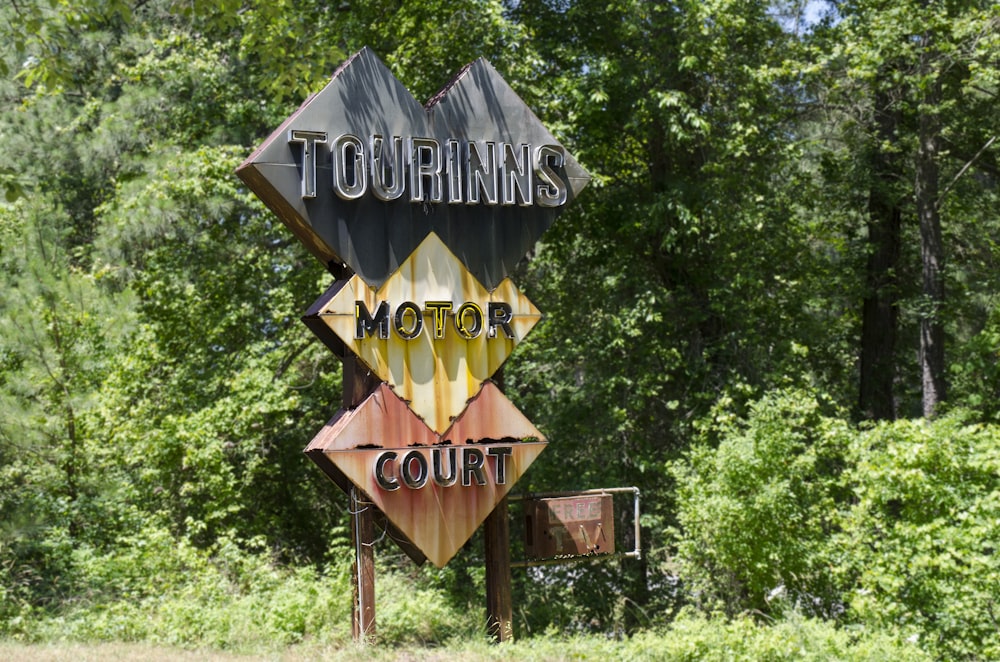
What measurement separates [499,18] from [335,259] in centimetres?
688

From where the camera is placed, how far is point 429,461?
8.71m

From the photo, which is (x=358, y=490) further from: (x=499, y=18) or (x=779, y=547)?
(x=499, y=18)

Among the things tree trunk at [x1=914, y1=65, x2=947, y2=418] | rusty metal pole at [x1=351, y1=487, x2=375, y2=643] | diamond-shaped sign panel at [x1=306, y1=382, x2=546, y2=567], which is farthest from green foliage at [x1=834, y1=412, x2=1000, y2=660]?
rusty metal pole at [x1=351, y1=487, x2=375, y2=643]

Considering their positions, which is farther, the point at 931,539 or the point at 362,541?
the point at 931,539

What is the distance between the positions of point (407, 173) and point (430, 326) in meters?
1.34

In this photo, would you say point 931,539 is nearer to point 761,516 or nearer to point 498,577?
point 761,516

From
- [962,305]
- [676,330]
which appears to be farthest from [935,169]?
[676,330]

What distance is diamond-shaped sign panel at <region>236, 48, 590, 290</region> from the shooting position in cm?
846

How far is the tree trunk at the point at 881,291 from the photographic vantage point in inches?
701

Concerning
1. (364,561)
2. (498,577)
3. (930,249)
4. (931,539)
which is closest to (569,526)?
(498,577)

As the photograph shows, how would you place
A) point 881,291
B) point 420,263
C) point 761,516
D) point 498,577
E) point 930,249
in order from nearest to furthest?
1. point 420,263
2. point 498,577
3. point 761,516
4. point 930,249
5. point 881,291

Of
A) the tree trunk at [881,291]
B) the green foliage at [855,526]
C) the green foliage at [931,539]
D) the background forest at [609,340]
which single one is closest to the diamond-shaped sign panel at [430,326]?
the background forest at [609,340]

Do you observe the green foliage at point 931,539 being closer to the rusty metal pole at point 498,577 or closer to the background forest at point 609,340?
the background forest at point 609,340

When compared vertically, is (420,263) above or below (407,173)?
below
